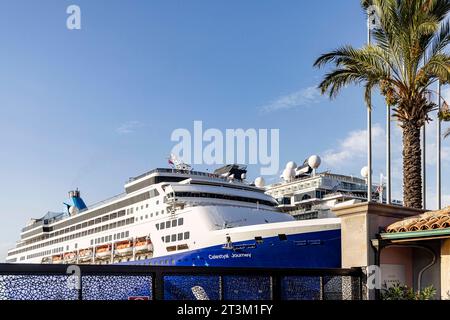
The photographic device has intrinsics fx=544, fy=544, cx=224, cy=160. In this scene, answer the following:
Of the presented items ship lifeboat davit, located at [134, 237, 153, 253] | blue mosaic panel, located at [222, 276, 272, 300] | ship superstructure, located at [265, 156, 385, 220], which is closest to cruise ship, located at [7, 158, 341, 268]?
ship lifeboat davit, located at [134, 237, 153, 253]

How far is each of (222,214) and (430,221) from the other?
105 feet

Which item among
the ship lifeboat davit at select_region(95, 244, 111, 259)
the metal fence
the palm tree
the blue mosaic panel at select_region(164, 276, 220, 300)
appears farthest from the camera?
the ship lifeboat davit at select_region(95, 244, 111, 259)

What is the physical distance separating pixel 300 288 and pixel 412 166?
9083 mm

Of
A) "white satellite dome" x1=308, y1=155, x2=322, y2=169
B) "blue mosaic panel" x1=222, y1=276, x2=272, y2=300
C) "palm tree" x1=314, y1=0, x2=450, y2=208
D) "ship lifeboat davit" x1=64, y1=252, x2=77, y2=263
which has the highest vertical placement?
"white satellite dome" x1=308, y1=155, x2=322, y2=169

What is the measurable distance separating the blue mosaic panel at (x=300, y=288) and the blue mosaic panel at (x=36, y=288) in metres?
3.19

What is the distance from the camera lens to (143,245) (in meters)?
47.2

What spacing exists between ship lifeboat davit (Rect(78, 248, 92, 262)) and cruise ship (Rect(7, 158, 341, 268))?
15 centimetres

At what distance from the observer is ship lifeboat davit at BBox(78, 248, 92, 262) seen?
58728 mm

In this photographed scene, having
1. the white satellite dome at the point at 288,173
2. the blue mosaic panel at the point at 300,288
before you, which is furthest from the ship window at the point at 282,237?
the white satellite dome at the point at 288,173

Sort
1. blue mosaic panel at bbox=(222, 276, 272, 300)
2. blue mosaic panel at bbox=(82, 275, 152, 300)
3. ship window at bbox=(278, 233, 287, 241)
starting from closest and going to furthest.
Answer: blue mosaic panel at bbox=(82, 275, 152, 300), blue mosaic panel at bbox=(222, 276, 272, 300), ship window at bbox=(278, 233, 287, 241)

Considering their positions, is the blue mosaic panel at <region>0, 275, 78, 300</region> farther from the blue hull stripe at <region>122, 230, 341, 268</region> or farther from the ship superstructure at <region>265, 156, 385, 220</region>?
the ship superstructure at <region>265, 156, 385, 220</region>

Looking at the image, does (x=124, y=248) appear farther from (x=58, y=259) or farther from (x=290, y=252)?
(x=58, y=259)

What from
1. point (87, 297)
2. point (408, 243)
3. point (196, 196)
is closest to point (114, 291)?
point (87, 297)
